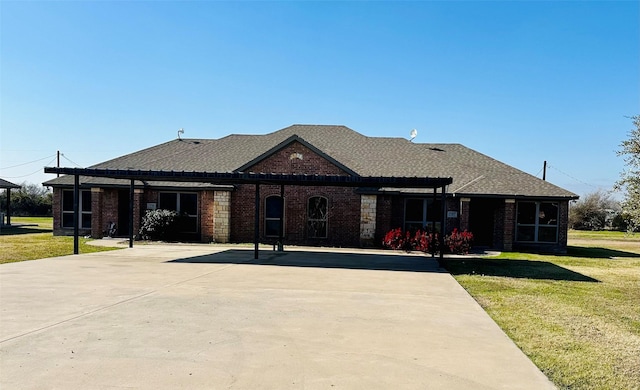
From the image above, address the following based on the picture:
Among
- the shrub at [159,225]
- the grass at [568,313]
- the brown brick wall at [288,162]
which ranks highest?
the brown brick wall at [288,162]

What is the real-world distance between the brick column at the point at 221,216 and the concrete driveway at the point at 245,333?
31.0ft

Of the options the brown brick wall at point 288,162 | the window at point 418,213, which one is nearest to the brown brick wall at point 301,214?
the brown brick wall at point 288,162

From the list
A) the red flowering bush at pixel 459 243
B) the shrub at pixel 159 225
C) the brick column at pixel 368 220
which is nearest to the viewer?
the red flowering bush at pixel 459 243

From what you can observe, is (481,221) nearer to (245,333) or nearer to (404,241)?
(404,241)

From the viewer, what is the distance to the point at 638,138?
39.2 ft

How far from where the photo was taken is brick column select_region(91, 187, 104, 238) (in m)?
23.0

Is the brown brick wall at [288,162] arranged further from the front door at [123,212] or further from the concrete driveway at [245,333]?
the concrete driveway at [245,333]

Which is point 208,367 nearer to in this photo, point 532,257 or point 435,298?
point 435,298

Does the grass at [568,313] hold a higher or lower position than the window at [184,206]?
lower

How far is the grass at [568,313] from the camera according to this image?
5535 mm

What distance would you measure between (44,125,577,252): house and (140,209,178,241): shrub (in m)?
0.77

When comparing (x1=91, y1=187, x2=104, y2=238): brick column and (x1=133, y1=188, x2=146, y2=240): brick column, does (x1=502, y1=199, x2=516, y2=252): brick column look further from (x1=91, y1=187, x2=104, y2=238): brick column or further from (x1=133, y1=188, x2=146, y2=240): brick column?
(x1=91, y1=187, x2=104, y2=238): brick column

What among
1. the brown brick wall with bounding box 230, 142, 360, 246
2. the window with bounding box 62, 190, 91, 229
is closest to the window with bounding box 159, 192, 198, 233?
the brown brick wall with bounding box 230, 142, 360, 246

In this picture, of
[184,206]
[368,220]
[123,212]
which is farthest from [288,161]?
[123,212]
